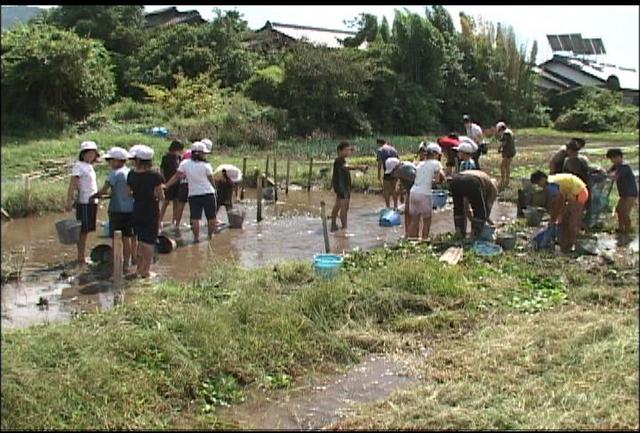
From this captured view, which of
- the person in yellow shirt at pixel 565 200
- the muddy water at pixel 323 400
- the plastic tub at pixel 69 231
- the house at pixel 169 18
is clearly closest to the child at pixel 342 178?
the person in yellow shirt at pixel 565 200

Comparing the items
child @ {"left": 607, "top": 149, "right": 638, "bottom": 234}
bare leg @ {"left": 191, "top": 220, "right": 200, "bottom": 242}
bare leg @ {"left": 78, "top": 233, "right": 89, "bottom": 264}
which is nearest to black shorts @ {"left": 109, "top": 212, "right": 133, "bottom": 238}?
bare leg @ {"left": 78, "top": 233, "right": 89, "bottom": 264}

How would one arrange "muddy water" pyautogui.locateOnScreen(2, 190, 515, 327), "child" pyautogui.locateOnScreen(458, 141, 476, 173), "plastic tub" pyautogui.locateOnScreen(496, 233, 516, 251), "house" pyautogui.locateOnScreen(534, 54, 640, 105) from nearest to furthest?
"muddy water" pyautogui.locateOnScreen(2, 190, 515, 327), "plastic tub" pyautogui.locateOnScreen(496, 233, 516, 251), "child" pyautogui.locateOnScreen(458, 141, 476, 173), "house" pyautogui.locateOnScreen(534, 54, 640, 105)

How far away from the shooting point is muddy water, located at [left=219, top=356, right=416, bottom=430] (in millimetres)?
4637

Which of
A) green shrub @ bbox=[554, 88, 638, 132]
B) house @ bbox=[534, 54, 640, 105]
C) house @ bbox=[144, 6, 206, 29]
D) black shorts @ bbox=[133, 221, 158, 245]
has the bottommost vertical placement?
black shorts @ bbox=[133, 221, 158, 245]

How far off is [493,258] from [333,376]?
3731 mm

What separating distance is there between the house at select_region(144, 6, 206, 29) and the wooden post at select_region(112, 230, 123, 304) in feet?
89.4

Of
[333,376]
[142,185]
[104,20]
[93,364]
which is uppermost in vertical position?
[104,20]

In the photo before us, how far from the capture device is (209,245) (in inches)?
408

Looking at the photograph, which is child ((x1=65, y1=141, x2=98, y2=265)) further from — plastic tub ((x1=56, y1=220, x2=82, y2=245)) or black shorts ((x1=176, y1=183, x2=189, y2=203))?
black shorts ((x1=176, y1=183, x2=189, y2=203))

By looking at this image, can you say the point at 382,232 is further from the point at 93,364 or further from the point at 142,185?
the point at 93,364

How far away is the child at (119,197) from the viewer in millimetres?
8102

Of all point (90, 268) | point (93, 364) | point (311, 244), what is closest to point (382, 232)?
point (311, 244)

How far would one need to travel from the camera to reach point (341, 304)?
6438 mm

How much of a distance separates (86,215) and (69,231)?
0.71 meters
